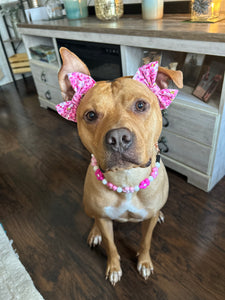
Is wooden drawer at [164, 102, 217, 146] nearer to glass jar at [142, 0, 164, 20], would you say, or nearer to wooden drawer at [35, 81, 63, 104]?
glass jar at [142, 0, 164, 20]

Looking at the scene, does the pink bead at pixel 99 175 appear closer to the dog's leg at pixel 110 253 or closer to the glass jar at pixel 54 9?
the dog's leg at pixel 110 253

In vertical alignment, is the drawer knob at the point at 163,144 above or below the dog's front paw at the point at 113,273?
above

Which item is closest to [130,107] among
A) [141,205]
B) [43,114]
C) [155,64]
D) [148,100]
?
[148,100]

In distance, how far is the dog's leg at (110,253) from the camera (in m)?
1.14

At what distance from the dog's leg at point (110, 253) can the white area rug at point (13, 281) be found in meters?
0.56

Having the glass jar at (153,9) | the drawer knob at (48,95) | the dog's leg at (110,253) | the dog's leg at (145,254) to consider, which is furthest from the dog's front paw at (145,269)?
the drawer knob at (48,95)

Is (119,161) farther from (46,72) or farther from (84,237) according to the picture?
(46,72)

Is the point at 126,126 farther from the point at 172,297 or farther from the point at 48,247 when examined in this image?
the point at 48,247

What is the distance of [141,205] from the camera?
1.06 meters

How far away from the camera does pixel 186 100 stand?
60.2 inches

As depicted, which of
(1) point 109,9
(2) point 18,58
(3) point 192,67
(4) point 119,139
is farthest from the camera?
(2) point 18,58

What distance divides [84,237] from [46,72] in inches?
78.5

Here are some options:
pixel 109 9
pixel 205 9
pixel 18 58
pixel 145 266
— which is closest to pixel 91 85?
pixel 145 266

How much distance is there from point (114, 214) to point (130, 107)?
0.51 metres
